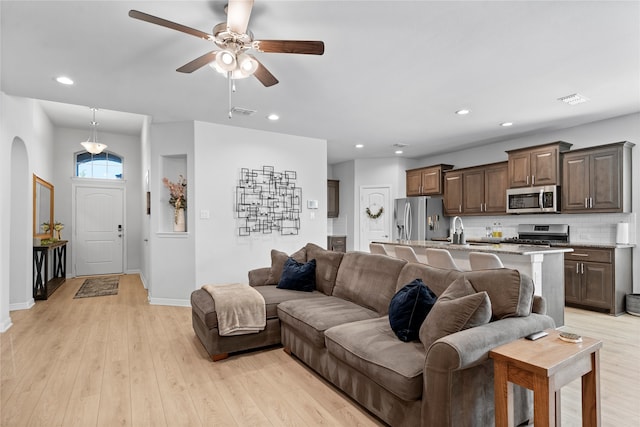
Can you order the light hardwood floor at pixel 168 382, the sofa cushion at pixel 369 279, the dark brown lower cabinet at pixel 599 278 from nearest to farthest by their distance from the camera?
the light hardwood floor at pixel 168 382
the sofa cushion at pixel 369 279
the dark brown lower cabinet at pixel 599 278

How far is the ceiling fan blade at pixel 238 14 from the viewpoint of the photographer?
1.98m

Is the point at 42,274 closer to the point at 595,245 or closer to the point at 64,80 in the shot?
the point at 64,80

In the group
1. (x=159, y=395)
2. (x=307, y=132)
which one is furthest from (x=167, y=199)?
(x=159, y=395)

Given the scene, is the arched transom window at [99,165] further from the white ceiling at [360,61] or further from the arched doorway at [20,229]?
the white ceiling at [360,61]

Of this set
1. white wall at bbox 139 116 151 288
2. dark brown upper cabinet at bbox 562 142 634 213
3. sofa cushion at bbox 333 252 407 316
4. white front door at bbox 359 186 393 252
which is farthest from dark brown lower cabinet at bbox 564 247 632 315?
white wall at bbox 139 116 151 288

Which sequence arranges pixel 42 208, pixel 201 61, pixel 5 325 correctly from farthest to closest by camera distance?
pixel 42 208, pixel 5 325, pixel 201 61

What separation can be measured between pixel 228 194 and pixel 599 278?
5.39 m

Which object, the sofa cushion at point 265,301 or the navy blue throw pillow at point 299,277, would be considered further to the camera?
the navy blue throw pillow at point 299,277

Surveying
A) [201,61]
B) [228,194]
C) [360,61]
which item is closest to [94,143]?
[228,194]

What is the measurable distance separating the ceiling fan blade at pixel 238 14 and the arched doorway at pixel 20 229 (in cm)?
427

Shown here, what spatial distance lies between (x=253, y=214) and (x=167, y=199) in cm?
136

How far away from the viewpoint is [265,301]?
10.8ft

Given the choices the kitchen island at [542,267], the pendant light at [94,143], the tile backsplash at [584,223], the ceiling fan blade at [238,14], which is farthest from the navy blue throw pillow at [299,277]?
the pendant light at [94,143]

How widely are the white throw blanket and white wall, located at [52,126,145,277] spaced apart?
17.2ft
